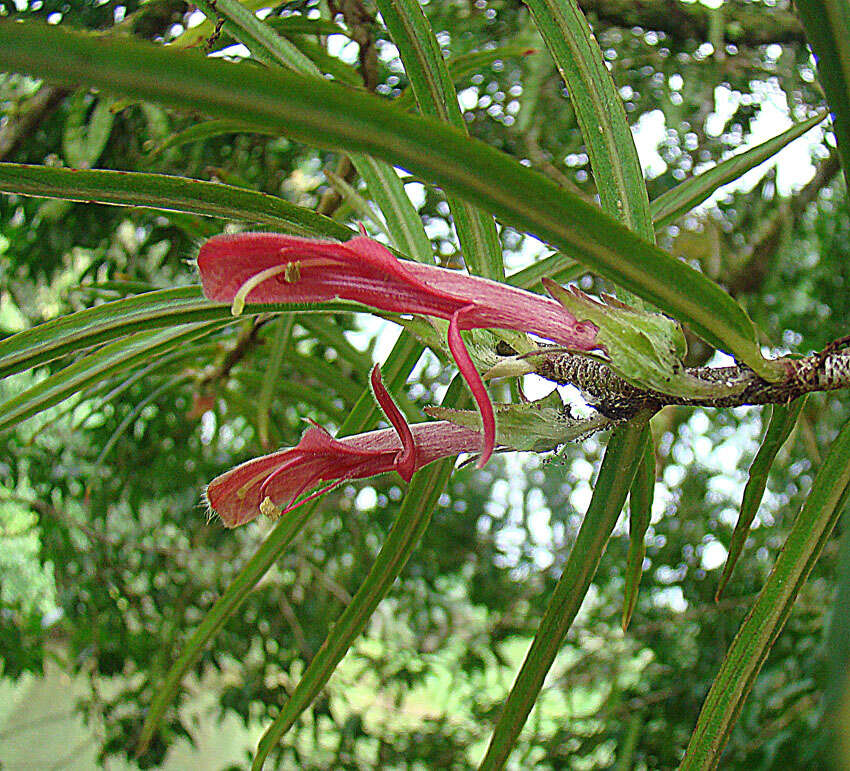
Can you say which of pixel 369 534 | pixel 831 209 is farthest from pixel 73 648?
pixel 831 209

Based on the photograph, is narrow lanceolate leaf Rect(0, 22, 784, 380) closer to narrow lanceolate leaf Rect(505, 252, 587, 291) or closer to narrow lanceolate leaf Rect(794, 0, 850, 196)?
narrow lanceolate leaf Rect(794, 0, 850, 196)

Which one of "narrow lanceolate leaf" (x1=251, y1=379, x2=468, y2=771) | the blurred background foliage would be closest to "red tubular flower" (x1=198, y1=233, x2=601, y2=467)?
"narrow lanceolate leaf" (x1=251, y1=379, x2=468, y2=771)

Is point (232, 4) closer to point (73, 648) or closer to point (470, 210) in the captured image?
point (470, 210)

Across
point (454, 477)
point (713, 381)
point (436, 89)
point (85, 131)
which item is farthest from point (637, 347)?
point (454, 477)

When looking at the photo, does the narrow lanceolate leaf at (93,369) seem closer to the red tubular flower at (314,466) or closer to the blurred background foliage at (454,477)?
the red tubular flower at (314,466)

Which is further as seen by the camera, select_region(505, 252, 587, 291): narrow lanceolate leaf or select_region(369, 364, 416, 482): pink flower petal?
select_region(505, 252, 587, 291): narrow lanceolate leaf

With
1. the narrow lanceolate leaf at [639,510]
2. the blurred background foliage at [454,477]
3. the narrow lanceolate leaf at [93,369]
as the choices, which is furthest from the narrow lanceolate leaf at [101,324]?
the blurred background foliage at [454,477]
